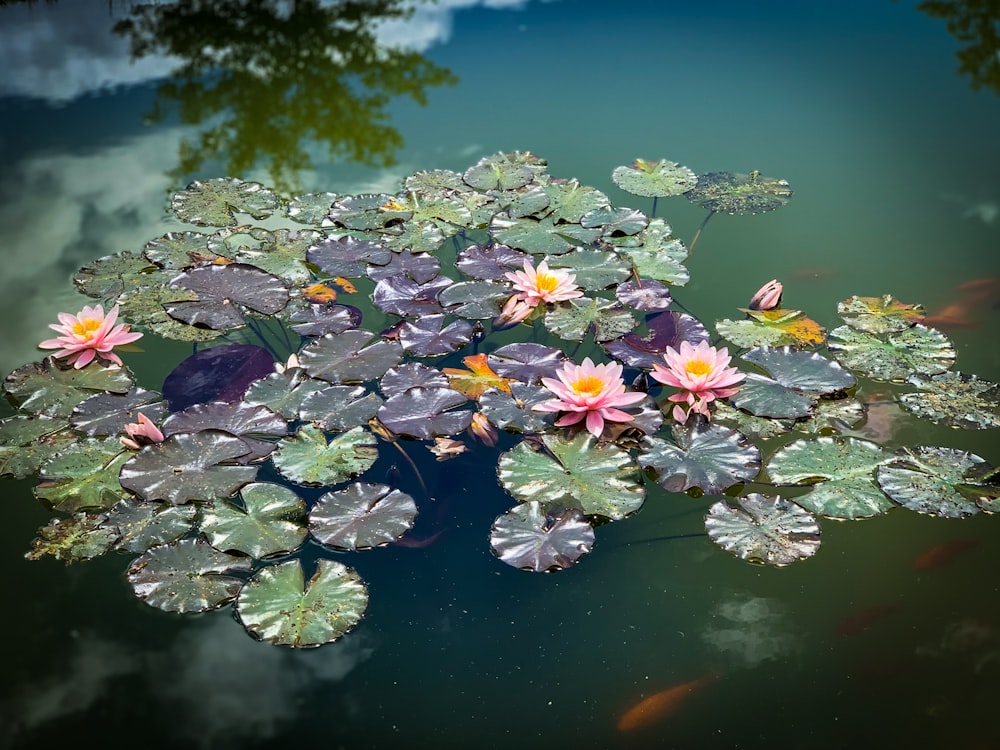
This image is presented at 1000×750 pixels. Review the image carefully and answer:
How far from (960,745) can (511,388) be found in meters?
1.25

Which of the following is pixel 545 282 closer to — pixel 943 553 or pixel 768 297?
pixel 768 297

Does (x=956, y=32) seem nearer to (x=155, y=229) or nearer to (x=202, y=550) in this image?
(x=155, y=229)

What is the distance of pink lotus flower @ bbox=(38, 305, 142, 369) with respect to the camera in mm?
2477

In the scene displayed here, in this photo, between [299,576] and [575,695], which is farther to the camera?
[299,576]

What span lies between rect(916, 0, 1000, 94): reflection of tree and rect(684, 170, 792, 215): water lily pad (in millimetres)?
1435

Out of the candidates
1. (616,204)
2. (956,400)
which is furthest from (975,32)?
(956,400)

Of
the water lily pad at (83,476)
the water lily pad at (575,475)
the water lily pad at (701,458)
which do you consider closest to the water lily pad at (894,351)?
the water lily pad at (701,458)

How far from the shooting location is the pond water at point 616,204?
5.65 feet

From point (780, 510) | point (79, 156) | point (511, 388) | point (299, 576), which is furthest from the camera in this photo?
point (79, 156)

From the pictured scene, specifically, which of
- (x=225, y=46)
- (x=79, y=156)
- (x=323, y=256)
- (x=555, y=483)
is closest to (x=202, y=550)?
(x=555, y=483)

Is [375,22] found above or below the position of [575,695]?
above

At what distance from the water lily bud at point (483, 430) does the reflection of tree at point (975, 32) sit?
312 centimetres

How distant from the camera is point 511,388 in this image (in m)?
2.31

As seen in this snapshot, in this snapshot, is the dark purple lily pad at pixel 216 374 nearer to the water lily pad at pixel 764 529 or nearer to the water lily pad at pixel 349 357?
the water lily pad at pixel 349 357
